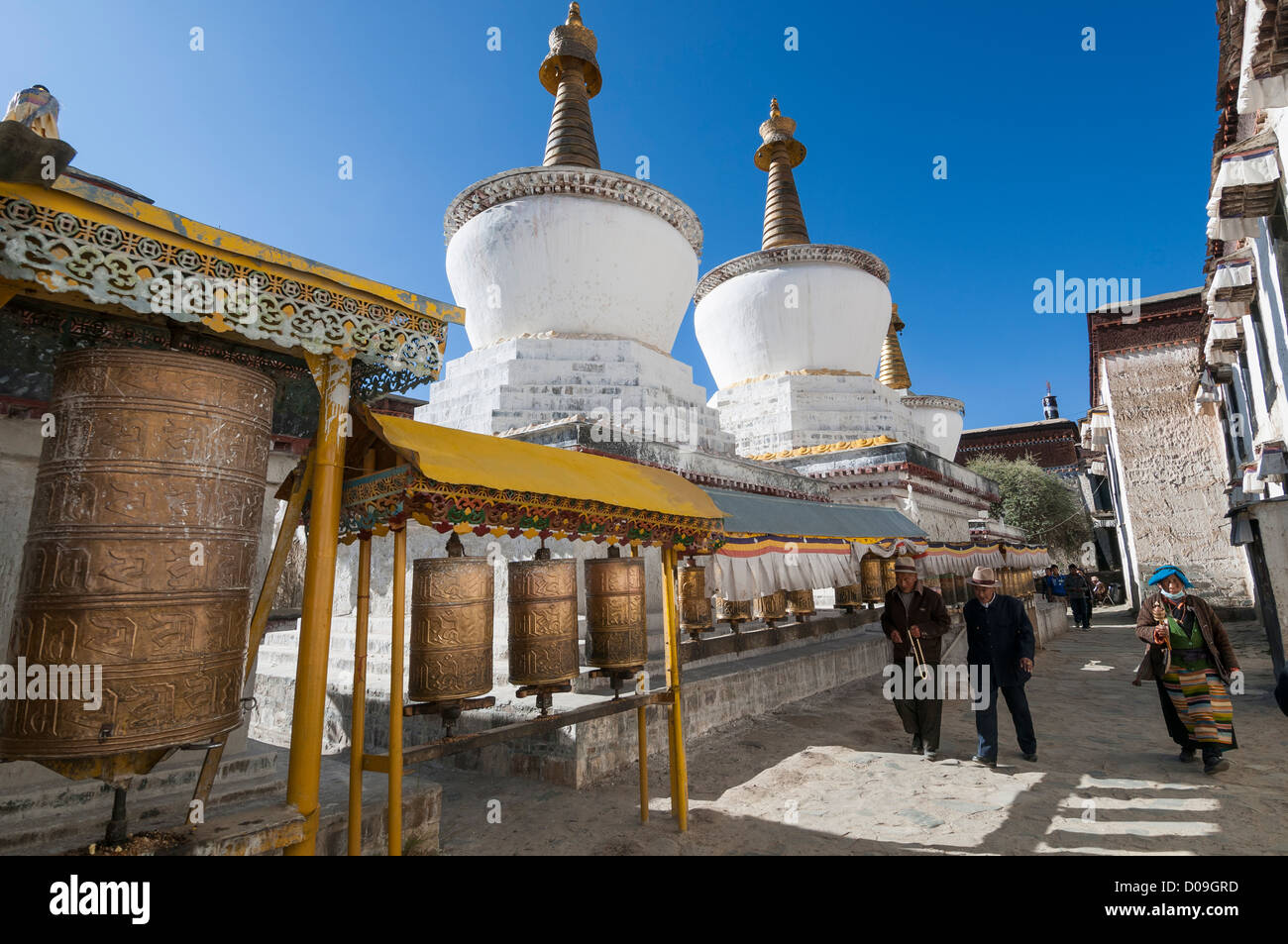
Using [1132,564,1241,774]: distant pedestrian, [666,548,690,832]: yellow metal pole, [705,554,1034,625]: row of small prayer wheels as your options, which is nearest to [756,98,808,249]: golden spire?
[705,554,1034,625]: row of small prayer wheels

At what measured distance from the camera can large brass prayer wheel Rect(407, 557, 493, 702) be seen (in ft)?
10.3

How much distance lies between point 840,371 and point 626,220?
6758mm

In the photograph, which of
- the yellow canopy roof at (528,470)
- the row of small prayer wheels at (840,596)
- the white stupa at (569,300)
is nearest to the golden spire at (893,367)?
the row of small prayer wheels at (840,596)

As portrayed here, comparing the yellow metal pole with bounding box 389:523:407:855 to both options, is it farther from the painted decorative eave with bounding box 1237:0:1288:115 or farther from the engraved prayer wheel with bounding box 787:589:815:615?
the painted decorative eave with bounding box 1237:0:1288:115

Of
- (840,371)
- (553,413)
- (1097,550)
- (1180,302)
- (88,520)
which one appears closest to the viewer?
(88,520)

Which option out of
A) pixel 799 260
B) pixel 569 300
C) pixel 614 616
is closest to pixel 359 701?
pixel 614 616

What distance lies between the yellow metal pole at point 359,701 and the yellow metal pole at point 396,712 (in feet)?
0.44

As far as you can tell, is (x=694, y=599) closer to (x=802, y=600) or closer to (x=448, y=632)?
(x=802, y=600)

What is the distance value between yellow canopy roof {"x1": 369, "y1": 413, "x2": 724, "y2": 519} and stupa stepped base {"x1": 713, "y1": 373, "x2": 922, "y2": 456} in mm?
9878

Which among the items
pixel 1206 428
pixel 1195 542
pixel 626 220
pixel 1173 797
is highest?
pixel 626 220

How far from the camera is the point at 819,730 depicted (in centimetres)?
626

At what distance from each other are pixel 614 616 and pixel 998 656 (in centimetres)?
358
